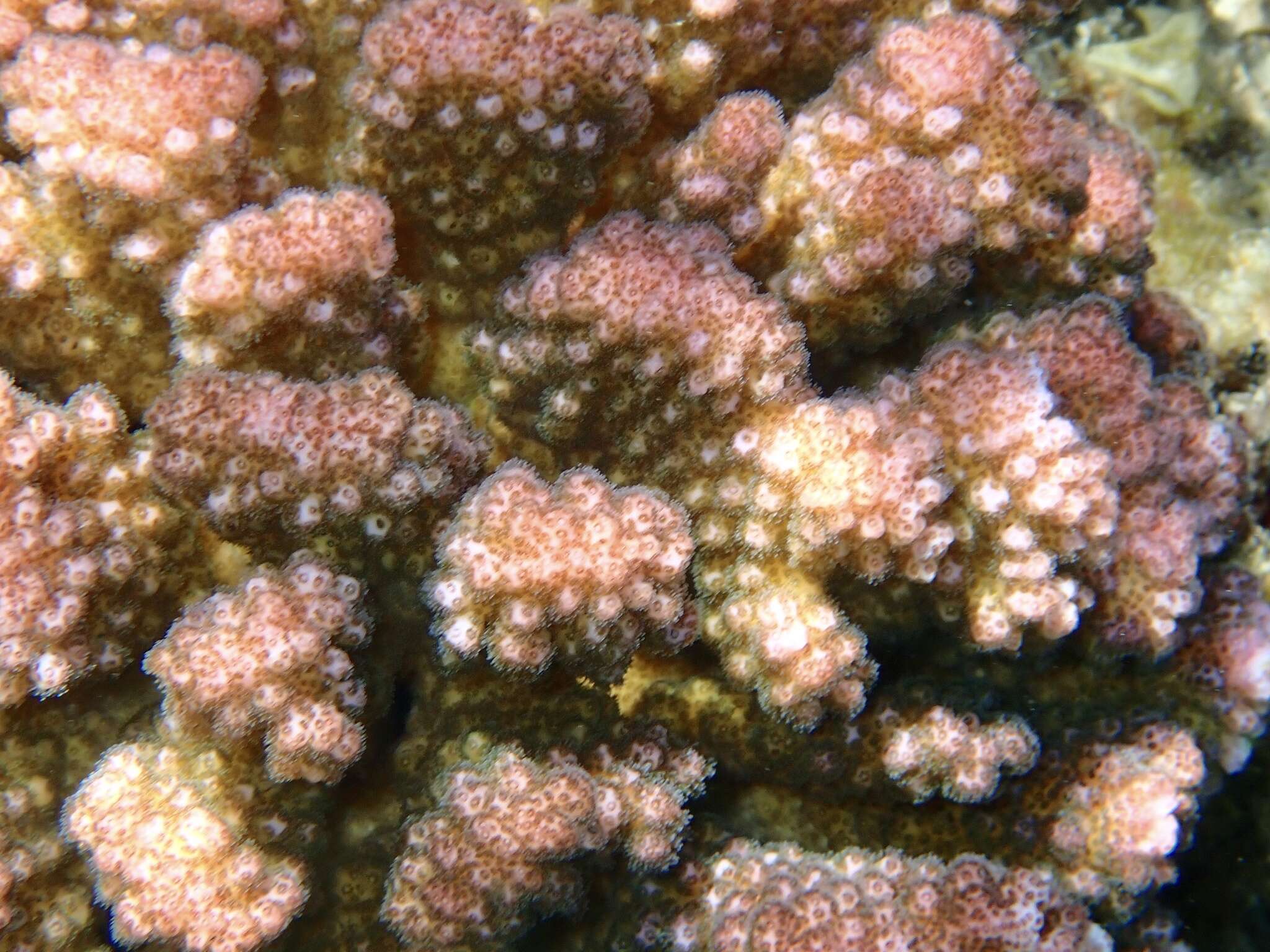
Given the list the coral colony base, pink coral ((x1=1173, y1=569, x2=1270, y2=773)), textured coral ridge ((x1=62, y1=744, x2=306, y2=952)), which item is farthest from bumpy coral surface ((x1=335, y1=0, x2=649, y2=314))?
pink coral ((x1=1173, y1=569, x2=1270, y2=773))

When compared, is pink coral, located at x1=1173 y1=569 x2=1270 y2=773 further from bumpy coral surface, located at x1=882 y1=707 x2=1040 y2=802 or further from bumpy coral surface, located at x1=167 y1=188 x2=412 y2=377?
bumpy coral surface, located at x1=167 y1=188 x2=412 y2=377

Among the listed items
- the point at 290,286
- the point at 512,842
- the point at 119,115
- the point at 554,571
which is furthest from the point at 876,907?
the point at 119,115

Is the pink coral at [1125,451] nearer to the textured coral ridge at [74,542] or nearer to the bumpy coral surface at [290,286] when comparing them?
the bumpy coral surface at [290,286]

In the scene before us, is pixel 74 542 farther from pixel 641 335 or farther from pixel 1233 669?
pixel 1233 669

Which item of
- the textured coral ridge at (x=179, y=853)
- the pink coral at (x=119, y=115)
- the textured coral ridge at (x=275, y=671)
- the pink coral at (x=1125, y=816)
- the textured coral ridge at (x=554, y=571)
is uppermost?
the pink coral at (x=119, y=115)

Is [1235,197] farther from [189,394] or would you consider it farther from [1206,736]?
[189,394]

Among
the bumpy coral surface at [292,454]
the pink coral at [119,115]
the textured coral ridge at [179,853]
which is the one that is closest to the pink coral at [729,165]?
the bumpy coral surface at [292,454]

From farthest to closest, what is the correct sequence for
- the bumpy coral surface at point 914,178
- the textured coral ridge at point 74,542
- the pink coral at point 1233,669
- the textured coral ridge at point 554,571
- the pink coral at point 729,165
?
1. the pink coral at point 1233,669
2. the pink coral at point 729,165
3. the bumpy coral surface at point 914,178
4. the textured coral ridge at point 74,542
5. the textured coral ridge at point 554,571
